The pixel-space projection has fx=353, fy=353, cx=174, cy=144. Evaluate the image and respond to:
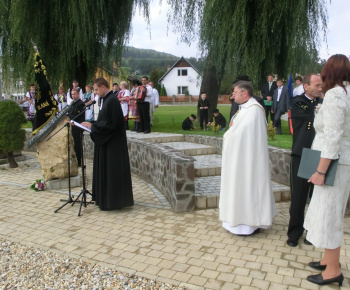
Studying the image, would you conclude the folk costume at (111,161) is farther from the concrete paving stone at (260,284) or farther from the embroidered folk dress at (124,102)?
the embroidered folk dress at (124,102)

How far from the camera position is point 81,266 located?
13.0 ft

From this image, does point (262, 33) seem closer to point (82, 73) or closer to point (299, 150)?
point (299, 150)

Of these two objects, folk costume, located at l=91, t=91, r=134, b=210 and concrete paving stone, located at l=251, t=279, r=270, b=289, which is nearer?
concrete paving stone, located at l=251, t=279, r=270, b=289

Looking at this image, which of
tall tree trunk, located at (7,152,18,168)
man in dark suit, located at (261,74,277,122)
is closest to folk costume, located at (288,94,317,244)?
man in dark suit, located at (261,74,277,122)

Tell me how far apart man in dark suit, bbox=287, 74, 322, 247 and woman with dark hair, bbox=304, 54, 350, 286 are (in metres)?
0.88

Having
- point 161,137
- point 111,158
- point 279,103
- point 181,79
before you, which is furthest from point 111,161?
point 181,79

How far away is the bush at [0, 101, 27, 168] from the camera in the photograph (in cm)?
911

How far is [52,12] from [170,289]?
31.5 feet

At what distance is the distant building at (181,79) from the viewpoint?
6694 cm

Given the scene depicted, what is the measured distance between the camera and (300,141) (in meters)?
4.41

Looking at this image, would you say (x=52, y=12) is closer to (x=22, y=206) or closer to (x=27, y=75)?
(x=27, y=75)

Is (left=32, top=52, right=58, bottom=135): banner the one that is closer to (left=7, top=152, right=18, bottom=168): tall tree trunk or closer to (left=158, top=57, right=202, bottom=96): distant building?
(left=7, top=152, right=18, bottom=168): tall tree trunk

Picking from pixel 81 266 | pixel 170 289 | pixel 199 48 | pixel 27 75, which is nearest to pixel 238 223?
pixel 170 289

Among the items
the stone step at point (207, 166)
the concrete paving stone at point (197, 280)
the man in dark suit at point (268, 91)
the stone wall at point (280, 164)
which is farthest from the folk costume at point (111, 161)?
the man in dark suit at point (268, 91)
